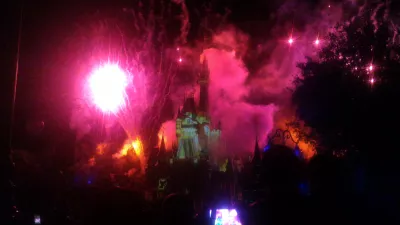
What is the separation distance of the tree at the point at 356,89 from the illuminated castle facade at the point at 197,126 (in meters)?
38.2

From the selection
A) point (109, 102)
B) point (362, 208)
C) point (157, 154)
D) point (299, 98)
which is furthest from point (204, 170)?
point (362, 208)

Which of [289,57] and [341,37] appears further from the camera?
[289,57]

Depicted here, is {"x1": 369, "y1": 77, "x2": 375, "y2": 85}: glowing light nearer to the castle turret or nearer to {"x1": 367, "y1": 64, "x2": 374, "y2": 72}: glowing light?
{"x1": 367, "y1": 64, "x2": 374, "y2": 72}: glowing light

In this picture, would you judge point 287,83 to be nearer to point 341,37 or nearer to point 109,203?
point 341,37

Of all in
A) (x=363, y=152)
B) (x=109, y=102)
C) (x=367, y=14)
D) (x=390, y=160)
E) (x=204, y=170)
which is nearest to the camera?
(x=390, y=160)

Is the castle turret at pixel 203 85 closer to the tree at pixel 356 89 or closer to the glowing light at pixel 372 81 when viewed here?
the tree at pixel 356 89

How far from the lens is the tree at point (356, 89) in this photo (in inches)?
584

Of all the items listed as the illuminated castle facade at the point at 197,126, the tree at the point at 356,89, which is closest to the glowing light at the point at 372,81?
the tree at the point at 356,89

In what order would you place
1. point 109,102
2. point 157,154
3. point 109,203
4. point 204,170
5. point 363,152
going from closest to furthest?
point 109,203 < point 363,152 < point 109,102 < point 204,170 < point 157,154

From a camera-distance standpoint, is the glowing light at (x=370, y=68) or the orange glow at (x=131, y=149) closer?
the glowing light at (x=370, y=68)

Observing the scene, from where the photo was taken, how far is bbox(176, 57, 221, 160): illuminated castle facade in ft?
189

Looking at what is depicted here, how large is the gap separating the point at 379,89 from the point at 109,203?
44.7 ft

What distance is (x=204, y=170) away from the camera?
4391 cm

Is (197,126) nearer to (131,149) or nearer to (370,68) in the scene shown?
(131,149)
